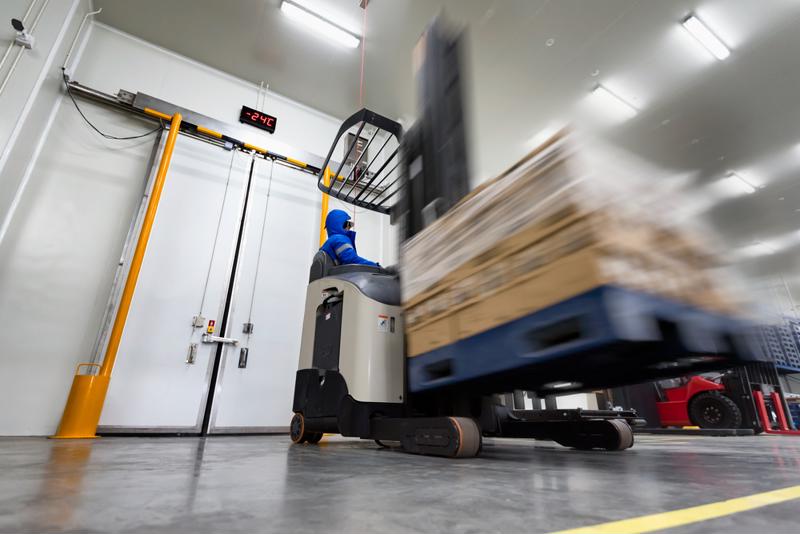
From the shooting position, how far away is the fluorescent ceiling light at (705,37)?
14.2ft

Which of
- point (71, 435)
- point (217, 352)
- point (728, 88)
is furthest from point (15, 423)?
point (728, 88)

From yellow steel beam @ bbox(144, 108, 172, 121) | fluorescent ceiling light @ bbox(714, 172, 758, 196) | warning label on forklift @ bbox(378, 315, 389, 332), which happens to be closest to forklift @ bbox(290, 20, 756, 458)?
warning label on forklift @ bbox(378, 315, 389, 332)

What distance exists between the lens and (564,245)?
3.49 ft

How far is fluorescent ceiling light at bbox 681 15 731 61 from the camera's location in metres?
4.34

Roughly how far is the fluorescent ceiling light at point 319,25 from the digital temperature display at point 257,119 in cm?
134

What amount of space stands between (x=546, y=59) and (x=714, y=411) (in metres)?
5.33

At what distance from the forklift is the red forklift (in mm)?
3494

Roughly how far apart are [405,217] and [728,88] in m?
5.66

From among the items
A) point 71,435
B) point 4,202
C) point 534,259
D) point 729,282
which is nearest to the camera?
point 534,259

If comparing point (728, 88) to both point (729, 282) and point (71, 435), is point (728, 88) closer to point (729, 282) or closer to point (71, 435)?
point (729, 282)

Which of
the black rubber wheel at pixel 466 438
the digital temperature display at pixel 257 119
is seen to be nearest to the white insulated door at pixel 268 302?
the digital temperature display at pixel 257 119

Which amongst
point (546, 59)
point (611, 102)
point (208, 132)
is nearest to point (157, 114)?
point (208, 132)

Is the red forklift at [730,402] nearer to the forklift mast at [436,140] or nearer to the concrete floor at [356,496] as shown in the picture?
the concrete floor at [356,496]

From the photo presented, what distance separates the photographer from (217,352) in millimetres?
4027
